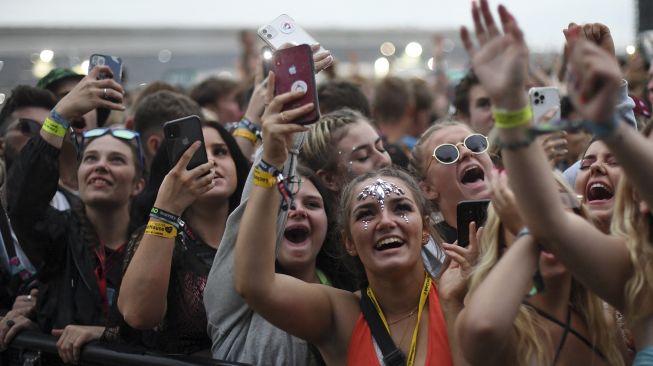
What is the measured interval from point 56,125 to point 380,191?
5.49ft

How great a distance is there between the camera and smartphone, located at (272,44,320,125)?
331 cm

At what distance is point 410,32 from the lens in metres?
26.8

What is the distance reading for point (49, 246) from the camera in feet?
15.5

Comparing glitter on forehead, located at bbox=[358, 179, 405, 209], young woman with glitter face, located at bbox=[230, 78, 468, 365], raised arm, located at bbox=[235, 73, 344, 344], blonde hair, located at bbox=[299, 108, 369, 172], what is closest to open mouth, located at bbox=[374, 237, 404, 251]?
young woman with glitter face, located at bbox=[230, 78, 468, 365]

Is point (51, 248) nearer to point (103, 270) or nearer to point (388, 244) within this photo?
point (103, 270)

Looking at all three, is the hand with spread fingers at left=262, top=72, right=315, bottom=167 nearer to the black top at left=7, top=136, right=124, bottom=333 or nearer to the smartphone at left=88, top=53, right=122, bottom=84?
the black top at left=7, top=136, right=124, bottom=333

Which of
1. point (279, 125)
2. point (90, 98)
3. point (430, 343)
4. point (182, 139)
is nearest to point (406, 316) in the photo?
point (430, 343)

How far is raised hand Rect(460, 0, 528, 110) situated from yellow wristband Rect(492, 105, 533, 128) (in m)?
0.01

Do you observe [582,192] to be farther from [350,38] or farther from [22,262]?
[350,38]

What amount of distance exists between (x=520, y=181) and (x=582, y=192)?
5.41ft

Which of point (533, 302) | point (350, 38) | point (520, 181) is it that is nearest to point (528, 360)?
point (533, 302)

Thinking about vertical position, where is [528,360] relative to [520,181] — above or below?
below

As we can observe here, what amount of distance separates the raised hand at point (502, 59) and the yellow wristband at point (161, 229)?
1766mm

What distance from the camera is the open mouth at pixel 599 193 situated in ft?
13.4
